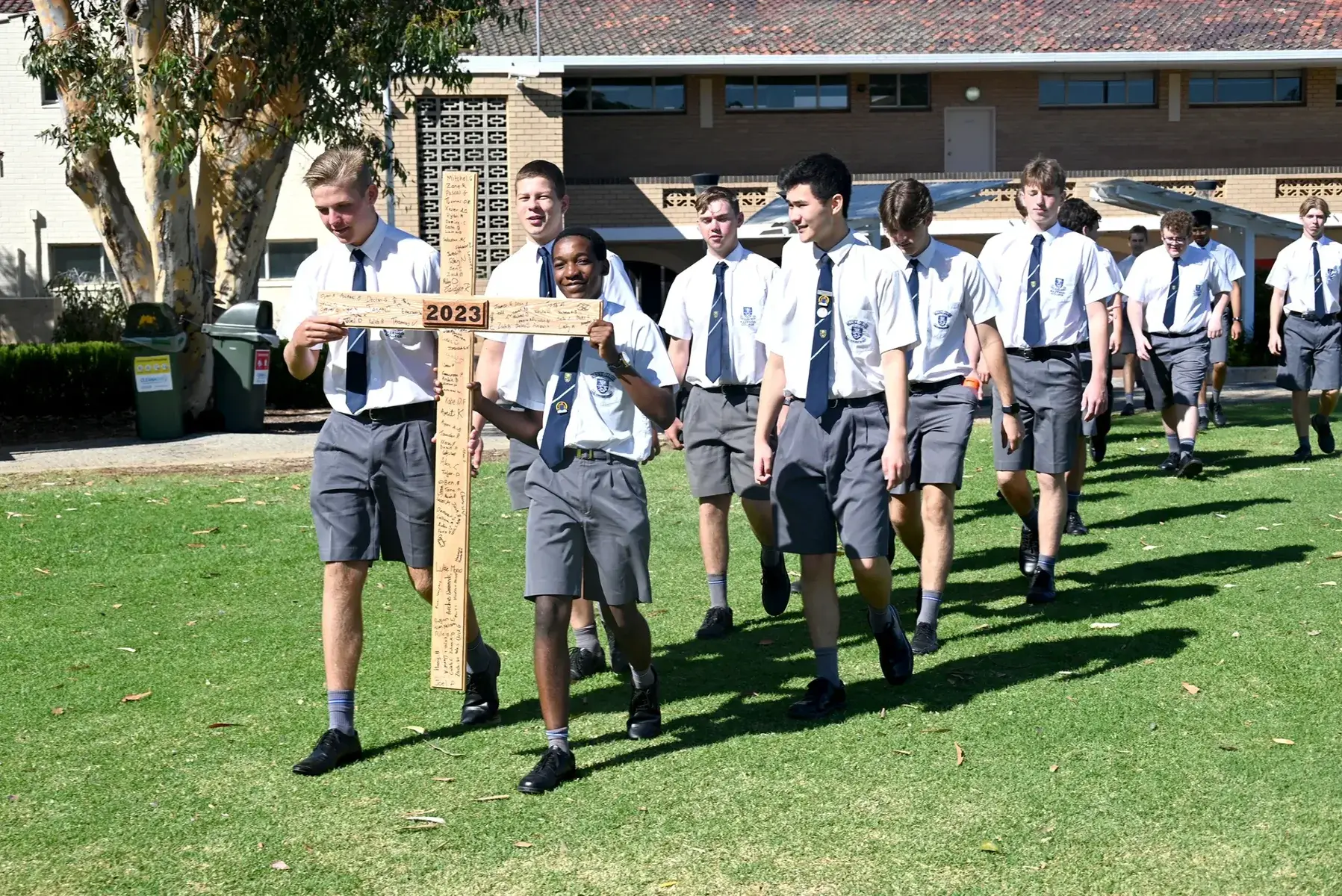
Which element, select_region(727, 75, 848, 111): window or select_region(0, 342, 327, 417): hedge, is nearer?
select_region(0, 342, 327, 417): hedge

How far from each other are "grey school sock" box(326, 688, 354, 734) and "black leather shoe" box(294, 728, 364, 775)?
0.02 metres

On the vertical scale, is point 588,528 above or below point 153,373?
below

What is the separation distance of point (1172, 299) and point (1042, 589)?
511 cm

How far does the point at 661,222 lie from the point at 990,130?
8.34 metres

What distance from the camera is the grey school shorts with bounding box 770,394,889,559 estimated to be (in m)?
6.09

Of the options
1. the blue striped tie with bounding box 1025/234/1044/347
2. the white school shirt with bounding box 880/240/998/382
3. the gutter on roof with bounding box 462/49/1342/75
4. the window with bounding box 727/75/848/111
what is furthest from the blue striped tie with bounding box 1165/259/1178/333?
the window with bounding box 727/75/848/111

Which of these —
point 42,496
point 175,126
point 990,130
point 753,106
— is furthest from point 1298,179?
point 42,496

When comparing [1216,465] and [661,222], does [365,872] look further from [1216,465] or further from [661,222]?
[661,222]

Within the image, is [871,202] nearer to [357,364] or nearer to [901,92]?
[357,364]

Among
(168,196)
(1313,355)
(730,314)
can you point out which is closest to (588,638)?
(730,314)

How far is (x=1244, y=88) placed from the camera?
36.0 meters

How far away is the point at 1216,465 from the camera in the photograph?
523 inches

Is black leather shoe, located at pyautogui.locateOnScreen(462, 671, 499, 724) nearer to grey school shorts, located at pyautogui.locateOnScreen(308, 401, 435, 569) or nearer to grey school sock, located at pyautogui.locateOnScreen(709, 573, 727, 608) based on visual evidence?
grey school shorts, located at pyautogui.locateOnScreen(308, 401, 435, 569)

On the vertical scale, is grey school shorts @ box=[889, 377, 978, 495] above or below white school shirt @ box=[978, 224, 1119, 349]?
below
